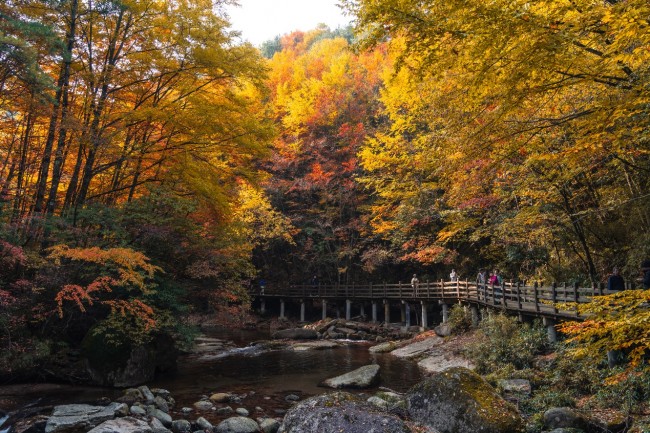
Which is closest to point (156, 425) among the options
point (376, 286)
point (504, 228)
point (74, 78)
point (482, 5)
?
point (482, 5)

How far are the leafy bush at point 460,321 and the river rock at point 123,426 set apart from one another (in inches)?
559

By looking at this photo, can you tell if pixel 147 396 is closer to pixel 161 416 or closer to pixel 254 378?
pixel 161 416

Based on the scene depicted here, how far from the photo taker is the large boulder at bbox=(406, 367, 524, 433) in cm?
652

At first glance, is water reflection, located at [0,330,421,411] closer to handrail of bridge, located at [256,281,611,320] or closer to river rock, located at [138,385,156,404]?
river rock, located at [138,385,156,404]

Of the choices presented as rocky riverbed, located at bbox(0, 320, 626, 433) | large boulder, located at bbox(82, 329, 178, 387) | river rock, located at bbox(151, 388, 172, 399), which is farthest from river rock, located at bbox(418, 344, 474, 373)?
large boulder, located at bbox(82, 329, 178, 387)

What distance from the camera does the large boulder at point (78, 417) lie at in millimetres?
7355

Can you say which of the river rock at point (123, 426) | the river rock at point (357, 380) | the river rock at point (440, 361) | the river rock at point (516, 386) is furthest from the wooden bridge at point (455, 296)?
the river rock at point (123, 426)

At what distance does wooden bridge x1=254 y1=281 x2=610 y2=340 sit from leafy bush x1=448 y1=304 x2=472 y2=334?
40 cm

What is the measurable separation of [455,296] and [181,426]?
15.4 meters

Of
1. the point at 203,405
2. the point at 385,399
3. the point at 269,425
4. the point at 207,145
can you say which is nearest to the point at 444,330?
the point at 385,399

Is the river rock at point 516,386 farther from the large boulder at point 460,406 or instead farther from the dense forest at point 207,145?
the dense forest at point 207,145

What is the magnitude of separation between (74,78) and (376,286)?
19930 mm

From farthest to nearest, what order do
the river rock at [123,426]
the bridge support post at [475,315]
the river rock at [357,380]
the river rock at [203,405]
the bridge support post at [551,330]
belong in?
the bridge support post at [475,315], the bridge support post at [551,330], the river rock at [357,380], the river rock at [203,405], the river rock at [123,426]

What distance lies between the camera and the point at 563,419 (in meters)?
7.12
